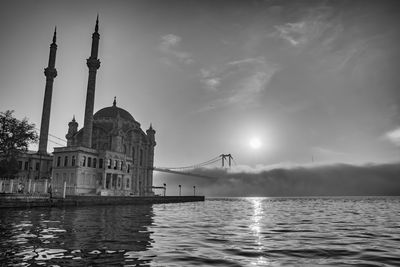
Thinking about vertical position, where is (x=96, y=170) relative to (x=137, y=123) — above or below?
below

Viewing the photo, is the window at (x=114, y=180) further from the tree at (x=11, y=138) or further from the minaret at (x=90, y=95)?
the tree at (x=11, y=138)

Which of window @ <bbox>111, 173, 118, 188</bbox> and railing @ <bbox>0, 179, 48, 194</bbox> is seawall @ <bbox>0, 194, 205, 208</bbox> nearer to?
railing @ <bbox>0, 179, 48, 194</bbox>

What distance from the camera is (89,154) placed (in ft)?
202

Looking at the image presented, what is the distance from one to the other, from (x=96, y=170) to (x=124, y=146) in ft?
59.7

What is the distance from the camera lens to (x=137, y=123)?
8694 centimetres

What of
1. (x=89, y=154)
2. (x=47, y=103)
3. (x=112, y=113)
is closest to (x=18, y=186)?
(x=89, y=154)

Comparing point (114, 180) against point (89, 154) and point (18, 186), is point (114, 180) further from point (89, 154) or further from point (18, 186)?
point (18, 186)

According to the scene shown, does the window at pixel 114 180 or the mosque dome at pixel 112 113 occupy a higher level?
the mosque dome at pixel 112 113

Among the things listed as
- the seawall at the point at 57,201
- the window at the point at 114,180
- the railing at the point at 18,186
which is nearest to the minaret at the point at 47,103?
the window at the point at 114,180

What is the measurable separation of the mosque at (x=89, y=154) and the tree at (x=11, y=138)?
8768mm

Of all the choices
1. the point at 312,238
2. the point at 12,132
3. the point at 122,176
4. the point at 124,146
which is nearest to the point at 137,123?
the point at 124,146

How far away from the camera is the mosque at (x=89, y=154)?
59.5m

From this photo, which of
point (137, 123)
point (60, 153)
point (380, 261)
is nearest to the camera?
point (380, 261)

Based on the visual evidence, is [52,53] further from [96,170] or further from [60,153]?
[96,170]
